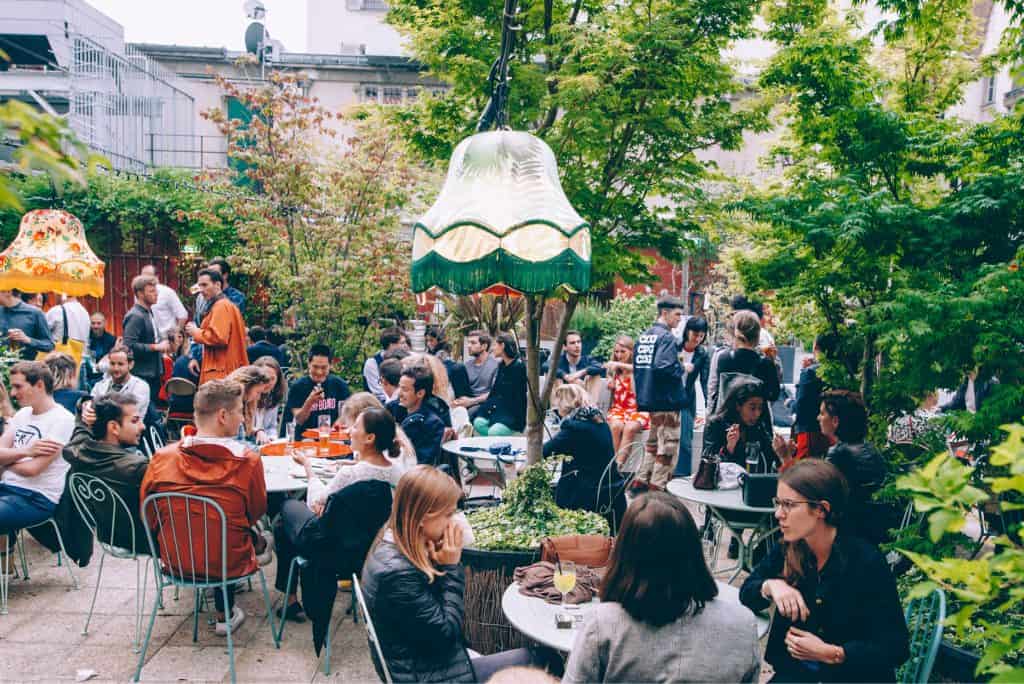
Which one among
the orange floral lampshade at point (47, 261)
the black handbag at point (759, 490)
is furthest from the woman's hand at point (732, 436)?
the orange floral lampshade at point (47, 261)

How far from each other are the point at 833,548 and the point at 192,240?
1288cm

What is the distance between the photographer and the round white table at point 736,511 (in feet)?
16.2

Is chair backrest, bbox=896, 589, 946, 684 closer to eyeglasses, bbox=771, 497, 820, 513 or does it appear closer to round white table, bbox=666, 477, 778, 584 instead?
eyeglasses, bbox=771, 497, 820, 513

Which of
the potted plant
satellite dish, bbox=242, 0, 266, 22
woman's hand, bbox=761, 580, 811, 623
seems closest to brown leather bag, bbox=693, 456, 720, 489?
the potted plant

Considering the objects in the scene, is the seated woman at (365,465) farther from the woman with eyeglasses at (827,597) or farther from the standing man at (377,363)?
the standing man at (377,363)

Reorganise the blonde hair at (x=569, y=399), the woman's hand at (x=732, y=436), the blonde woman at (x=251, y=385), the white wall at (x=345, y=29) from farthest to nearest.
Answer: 1. the white wall at (x=345, y=29)
2. the blonde woman at (x=251, y=385)
3. the woman's hand at (x=732, y=436)
4. the blonde hair at (x=569, y=399)

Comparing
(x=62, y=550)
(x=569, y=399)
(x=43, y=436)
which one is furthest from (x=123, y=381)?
(x=569, y=399)

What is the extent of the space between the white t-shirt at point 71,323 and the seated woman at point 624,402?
6569mm

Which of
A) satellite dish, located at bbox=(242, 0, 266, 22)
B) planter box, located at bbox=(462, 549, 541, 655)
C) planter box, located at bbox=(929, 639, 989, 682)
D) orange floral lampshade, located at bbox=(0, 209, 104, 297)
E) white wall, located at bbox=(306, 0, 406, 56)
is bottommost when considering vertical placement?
planter box, located at bbox=(929, 639, 989, 682)

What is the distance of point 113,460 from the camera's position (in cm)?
449

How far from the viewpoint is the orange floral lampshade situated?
7082 mm

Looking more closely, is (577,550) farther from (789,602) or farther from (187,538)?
(187,538)

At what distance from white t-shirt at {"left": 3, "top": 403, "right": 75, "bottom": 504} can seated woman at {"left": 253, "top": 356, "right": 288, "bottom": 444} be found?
5.01ft

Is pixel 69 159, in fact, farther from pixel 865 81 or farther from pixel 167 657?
pixel 865 81
